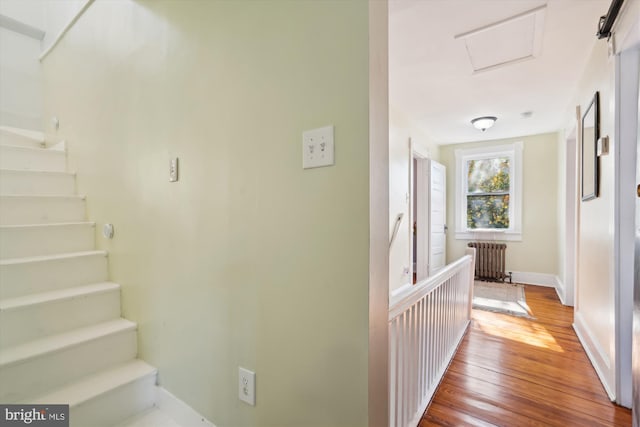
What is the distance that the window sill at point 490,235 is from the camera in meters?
4.50

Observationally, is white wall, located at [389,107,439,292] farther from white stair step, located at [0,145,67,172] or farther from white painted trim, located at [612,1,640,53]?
white stair step, located at [0,145,67,172]

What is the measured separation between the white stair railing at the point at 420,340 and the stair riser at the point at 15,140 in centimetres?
367

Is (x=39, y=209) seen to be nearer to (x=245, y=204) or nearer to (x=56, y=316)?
(x=56, y=316)

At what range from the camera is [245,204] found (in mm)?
1079

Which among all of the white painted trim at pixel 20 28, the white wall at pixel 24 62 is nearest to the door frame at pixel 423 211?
the white wall at pixel 24 62

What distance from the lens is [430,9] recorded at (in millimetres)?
1697

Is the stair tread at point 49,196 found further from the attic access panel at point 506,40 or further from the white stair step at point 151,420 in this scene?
the attic access panel at point 506,40

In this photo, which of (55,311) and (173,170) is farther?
(55,311)

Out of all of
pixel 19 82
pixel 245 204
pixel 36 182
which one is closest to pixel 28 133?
pixel 19 82

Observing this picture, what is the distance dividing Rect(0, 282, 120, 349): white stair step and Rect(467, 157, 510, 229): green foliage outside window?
16.5ft

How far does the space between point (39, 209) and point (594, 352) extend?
417 cm

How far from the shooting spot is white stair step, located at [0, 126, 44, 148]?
2.63 meters

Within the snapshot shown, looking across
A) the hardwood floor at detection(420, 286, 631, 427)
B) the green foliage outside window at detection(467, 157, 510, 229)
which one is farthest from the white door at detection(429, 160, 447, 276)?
the hardwood floor at detection(420, 286, 631, 427)

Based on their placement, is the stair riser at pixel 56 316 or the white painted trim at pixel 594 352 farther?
the white painted trim at pixel 594 352
